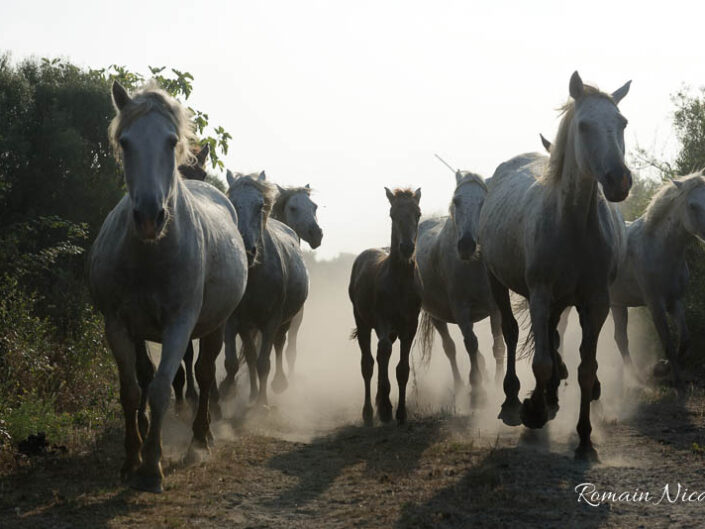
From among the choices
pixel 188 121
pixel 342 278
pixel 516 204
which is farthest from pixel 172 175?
pixel 342 278

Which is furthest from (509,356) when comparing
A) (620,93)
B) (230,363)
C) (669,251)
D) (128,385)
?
(128,385)

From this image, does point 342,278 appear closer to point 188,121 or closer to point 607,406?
point 607,406

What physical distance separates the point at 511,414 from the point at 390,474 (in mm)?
2126

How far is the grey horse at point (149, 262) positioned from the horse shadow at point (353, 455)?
3.64 ft

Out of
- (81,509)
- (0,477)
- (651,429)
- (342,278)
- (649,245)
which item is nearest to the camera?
(81,509)

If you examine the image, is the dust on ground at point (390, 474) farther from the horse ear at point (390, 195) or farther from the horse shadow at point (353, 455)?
the horse ear at point (390, 195)

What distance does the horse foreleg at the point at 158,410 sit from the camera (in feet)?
18.0

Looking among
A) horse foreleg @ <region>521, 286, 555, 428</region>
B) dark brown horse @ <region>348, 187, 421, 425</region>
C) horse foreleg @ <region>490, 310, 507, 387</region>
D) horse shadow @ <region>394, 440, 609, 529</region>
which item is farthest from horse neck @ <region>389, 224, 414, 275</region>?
horse shadow @ <region>394, 440, 609, 529</region>

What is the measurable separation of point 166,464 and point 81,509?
1.51 metres

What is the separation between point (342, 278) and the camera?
44531mm

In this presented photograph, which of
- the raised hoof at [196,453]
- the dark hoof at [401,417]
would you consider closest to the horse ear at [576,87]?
the dark hoof at [401,417]

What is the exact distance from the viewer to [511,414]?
26.8 ft

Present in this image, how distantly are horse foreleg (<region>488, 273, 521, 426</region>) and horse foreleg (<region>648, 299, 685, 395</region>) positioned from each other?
8.65 feet

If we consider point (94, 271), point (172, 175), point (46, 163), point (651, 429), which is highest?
point (46, 163)
